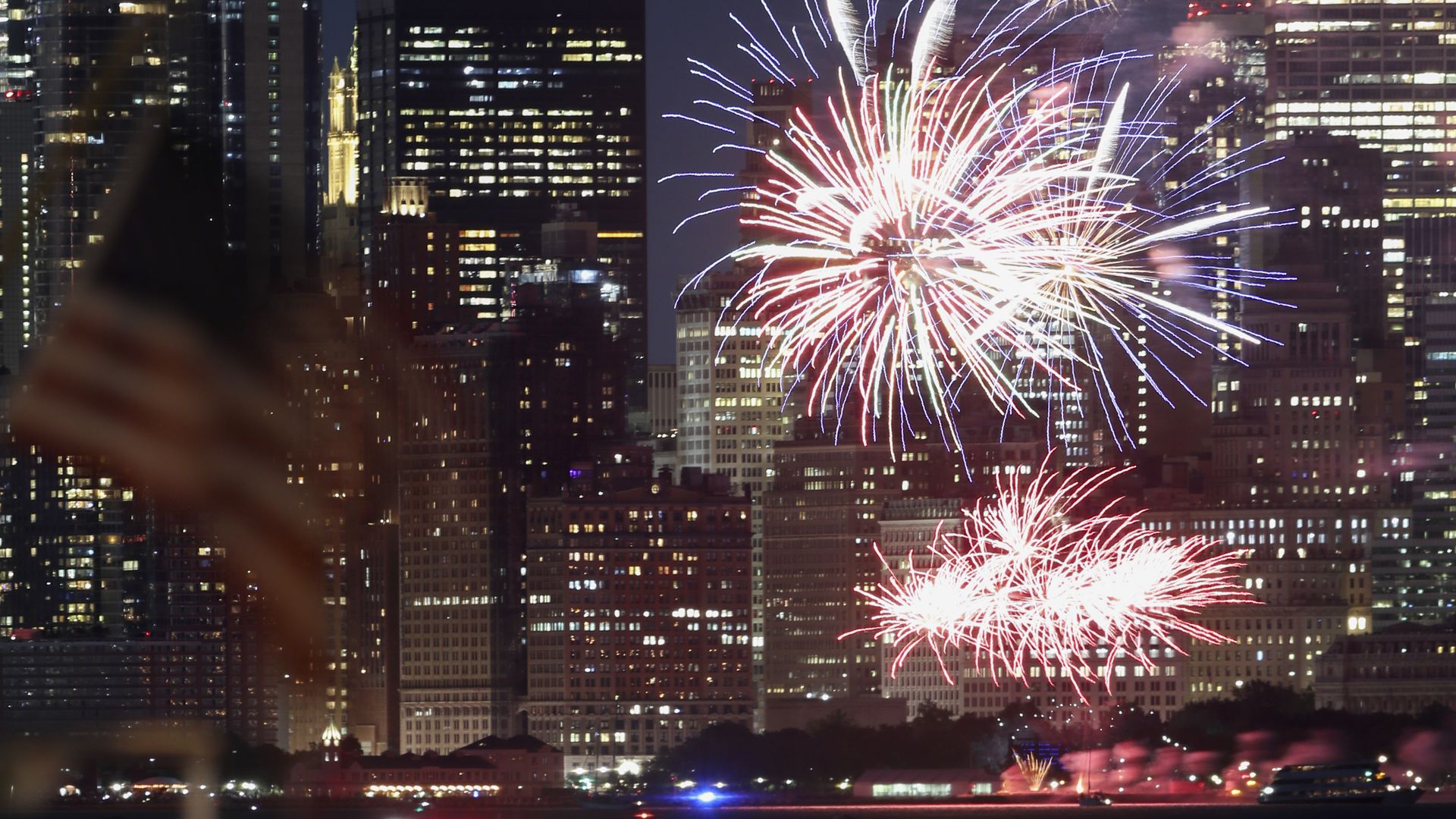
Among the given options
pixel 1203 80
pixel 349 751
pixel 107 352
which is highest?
pixel 1203 80

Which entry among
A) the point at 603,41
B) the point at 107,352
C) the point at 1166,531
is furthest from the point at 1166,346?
the point at 107,352

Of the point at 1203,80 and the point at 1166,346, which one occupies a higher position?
the point at 1203,80

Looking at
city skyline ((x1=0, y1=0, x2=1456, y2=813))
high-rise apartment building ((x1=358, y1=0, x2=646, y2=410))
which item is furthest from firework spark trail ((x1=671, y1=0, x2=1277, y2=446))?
high-rise apartment building ((x1=358, y1=0, x2=646, y2=410))

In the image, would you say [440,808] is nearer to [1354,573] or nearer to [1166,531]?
[1166,531]

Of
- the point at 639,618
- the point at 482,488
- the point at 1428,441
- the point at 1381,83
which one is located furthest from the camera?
the point at 1381,83

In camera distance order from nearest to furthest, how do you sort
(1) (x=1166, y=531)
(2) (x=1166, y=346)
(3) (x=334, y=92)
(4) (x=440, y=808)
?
(4) (x=440, y=808) < (1) (x=1166, y=531) < (2) (x=1166, y=346) < (3) (x=334, y=92)

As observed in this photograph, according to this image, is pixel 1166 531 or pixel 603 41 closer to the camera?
pixel 1166 531

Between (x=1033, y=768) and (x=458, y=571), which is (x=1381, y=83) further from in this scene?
(x=1033, y=768)

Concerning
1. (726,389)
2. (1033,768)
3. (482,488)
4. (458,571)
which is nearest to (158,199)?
(1033,768)
